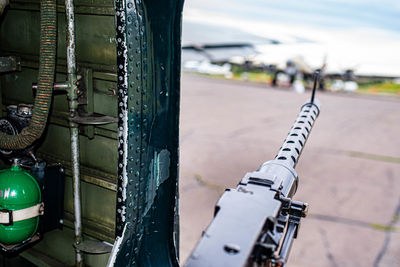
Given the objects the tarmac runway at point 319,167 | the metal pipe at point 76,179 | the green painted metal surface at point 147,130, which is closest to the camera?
the green painted metal surface at point 147,130

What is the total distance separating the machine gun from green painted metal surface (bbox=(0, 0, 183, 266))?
2.27ft

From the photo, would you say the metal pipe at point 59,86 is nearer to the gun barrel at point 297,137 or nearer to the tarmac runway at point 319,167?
the gun barrel at point 297,137

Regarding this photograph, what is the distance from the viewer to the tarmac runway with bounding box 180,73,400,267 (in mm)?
4695

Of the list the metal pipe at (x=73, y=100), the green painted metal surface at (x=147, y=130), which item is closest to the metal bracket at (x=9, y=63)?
the metal pipe at (x=73, y=100)

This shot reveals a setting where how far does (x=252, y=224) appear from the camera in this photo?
128 centimetres

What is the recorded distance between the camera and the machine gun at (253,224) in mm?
1163

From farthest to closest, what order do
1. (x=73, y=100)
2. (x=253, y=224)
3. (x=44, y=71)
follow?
(x=73, y=100)
(x=44, y=71)
(x=253, y=224)

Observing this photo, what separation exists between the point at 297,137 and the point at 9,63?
6.67ft

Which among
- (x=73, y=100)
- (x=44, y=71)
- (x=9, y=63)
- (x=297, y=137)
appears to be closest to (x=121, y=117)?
(x=73, y=100)

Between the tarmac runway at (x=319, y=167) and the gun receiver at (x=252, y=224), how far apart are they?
2756 millimetres

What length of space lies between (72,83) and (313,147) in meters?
7.18

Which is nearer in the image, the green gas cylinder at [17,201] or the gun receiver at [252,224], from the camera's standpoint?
the gun receiver at [252,224]

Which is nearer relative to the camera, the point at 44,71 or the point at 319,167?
the point at 44,71

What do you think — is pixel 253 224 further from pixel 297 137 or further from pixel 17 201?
pixel 17 201
